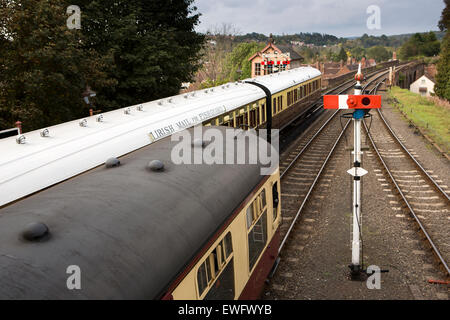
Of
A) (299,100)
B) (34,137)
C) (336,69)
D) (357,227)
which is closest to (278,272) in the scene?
(357,227)

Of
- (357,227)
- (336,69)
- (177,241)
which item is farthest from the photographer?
(336,69)

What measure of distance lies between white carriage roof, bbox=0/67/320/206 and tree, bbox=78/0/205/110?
7758 mm

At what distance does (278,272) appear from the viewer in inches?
332

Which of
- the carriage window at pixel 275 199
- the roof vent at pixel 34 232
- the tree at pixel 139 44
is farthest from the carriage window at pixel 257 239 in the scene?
the tree at pixel 139 44

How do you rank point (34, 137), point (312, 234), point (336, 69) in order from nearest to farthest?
1. point (34, 137)
2. point (312, 234)
3. point (336, 69)

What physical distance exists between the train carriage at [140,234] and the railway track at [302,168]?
3.72 meters

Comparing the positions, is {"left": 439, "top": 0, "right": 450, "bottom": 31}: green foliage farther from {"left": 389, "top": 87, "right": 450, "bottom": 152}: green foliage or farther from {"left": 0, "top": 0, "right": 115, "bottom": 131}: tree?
{"left": 0, "top": 0, "right": 115, "bottom": 131}: tree

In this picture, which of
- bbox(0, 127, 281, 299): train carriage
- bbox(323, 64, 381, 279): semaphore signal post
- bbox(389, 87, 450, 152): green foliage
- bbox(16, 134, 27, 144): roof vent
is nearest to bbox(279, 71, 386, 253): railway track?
bbox(323, 64, 381, 279): semaphore signal post

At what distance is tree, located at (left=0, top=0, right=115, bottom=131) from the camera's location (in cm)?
1284

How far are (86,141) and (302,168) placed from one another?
407 inches

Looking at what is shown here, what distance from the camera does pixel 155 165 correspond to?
4.93m

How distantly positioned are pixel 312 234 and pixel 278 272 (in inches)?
82.1
